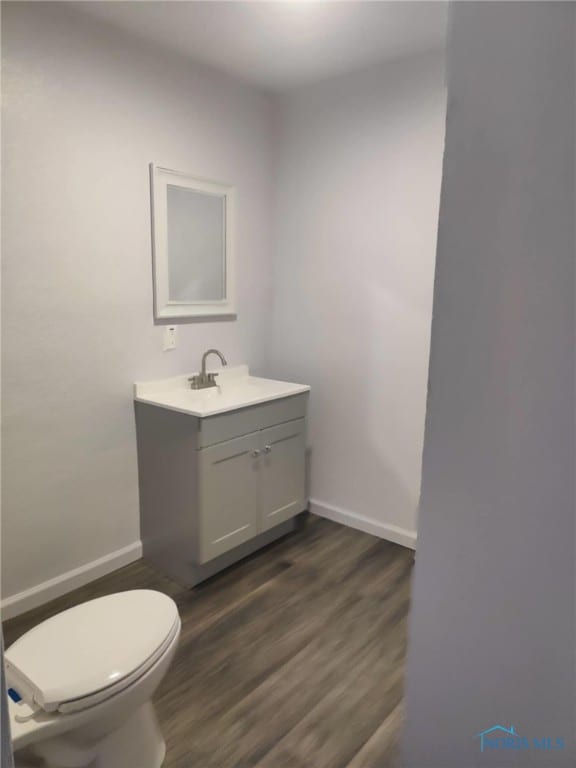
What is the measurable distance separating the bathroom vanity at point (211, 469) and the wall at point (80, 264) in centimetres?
13

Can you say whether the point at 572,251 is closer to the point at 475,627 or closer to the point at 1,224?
the point at 475,627

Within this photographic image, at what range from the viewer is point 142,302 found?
7.75 feet

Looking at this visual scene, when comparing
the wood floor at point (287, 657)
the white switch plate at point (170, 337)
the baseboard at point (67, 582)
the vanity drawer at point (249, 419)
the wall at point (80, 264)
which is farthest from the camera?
the white switch plate at point (170, 337)

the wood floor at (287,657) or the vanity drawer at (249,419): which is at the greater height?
the vanity drawer at (249,419)

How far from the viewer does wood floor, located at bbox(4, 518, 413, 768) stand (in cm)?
153

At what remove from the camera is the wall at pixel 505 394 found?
1.35 feet

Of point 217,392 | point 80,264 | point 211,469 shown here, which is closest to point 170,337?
point 217,392

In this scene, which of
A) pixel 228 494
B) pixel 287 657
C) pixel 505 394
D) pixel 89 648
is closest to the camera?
pixel 505 394

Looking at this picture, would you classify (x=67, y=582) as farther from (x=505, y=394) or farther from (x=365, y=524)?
(x=505, y=394)

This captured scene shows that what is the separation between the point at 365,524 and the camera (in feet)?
9.26

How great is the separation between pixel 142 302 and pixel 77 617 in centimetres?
139

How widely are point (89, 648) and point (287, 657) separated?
0.81 m

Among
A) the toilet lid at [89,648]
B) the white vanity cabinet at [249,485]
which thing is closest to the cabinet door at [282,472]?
the white vanity cabinet at [249,485]

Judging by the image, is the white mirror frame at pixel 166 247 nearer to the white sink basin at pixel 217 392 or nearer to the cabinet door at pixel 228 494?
the white sink basin at pixel 217 392
